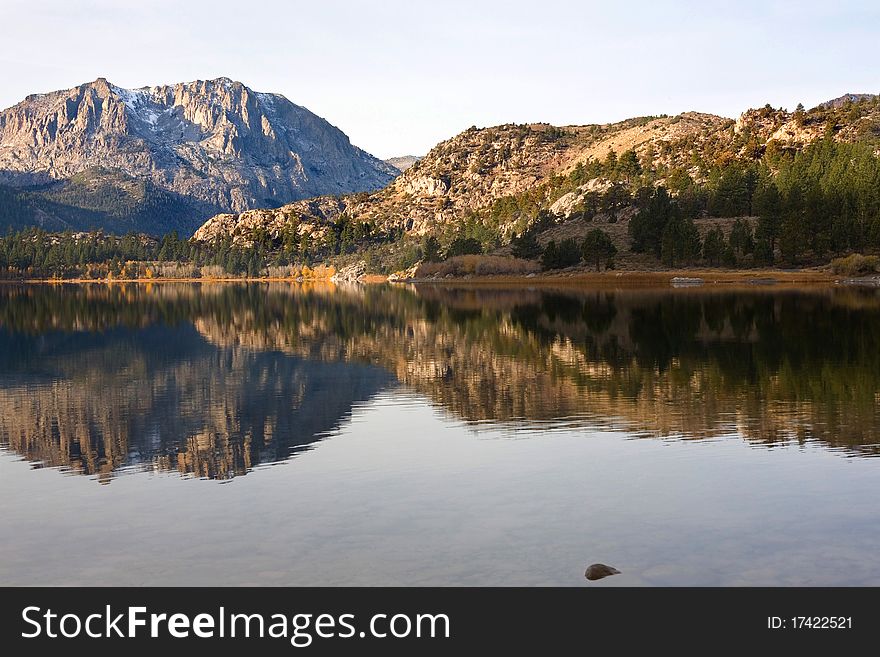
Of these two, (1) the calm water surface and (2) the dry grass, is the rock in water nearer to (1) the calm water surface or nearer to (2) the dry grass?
(1) the calm water surface

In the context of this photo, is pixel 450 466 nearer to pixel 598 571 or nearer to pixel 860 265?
pixel 598 571

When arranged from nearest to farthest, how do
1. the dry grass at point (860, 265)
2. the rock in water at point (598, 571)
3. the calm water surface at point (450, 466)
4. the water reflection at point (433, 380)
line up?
the rock in water at point (598, 571) → the calm water surface at point (450, 466) → the water reflection at point (433, 380) → the dry grass at point (860, 265)

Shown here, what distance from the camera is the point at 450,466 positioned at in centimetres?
2984

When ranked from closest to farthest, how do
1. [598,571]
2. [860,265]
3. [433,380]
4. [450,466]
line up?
1. [598,571]
2. [450,466]
3. [433,380]
4. [860,265]

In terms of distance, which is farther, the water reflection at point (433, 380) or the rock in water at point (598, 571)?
the water reflection at point (433, 380)

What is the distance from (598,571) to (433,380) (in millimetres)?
33957

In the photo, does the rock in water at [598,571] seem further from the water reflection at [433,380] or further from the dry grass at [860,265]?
the dry grass at [860,265]

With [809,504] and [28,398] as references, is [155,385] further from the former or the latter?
[809,504]

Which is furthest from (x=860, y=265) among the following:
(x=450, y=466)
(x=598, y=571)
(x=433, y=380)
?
(x=598, y=571)

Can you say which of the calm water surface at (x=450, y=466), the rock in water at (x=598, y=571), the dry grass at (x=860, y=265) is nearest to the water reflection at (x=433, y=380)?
the calm water surface at (x=450, y=466)

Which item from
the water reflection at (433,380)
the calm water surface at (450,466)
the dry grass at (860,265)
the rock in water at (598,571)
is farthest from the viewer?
the dry grass at (860,265)

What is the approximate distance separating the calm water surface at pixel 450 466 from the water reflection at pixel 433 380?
0.25m

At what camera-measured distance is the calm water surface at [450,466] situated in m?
19.8

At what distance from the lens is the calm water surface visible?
19.8 m
